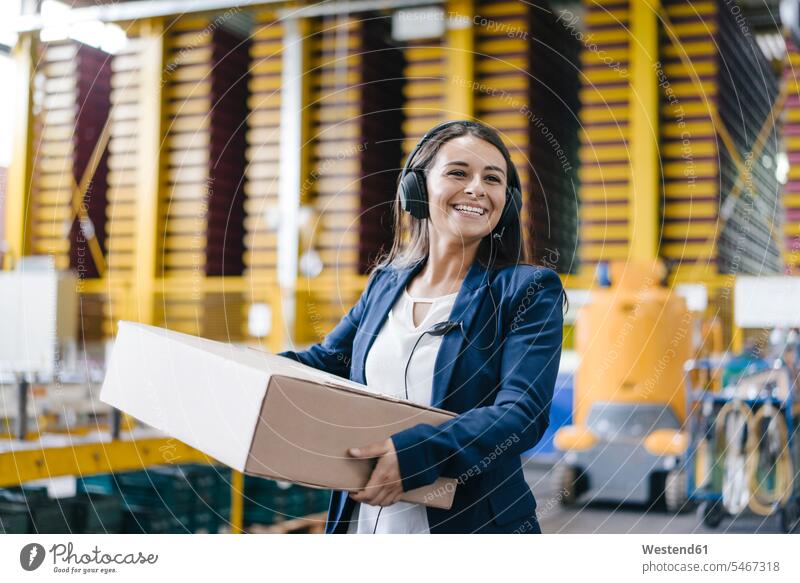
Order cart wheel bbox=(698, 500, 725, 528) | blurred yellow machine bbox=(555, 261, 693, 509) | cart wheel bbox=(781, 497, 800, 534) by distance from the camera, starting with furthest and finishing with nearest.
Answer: blurred yellow machine bbox=(555, 261, 693, 509), cart wheel bbox=(698, 500, 725, 528), cart wheel bbox=(781, 497, 800, 534)

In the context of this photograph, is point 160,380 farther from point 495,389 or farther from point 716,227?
point 716,227

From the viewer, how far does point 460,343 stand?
1318 millimetres

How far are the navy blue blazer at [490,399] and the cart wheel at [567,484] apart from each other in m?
3.07

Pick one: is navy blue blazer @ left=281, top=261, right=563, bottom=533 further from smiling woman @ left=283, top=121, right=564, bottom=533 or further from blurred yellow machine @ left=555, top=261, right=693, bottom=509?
blurred yellow machine @ left=555, top=261, right=693, bottom=509

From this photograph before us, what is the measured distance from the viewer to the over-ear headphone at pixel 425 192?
4.76 ft

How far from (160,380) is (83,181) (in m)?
3.82

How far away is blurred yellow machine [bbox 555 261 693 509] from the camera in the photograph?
4.24m

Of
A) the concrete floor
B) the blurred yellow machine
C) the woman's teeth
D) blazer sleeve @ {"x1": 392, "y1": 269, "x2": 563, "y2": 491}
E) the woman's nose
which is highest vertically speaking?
the woman's nose

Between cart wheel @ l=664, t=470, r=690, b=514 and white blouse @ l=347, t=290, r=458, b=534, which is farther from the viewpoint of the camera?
cart wheel @ l=664, t=470, r=690, b=514

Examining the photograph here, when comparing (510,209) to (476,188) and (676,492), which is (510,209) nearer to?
(476,188)

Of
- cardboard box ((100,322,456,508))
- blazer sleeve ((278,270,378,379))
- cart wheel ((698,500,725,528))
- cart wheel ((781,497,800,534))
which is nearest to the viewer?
cardboard box ((100,322,456,508))

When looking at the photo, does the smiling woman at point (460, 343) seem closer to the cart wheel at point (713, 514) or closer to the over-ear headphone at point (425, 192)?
the over-ear headphone at point (425, 192)

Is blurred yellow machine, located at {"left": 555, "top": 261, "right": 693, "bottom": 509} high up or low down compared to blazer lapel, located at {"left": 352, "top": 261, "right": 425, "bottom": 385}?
down

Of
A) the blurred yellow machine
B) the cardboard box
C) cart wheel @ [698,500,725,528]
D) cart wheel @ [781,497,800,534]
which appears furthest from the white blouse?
the blurred yellow machine
